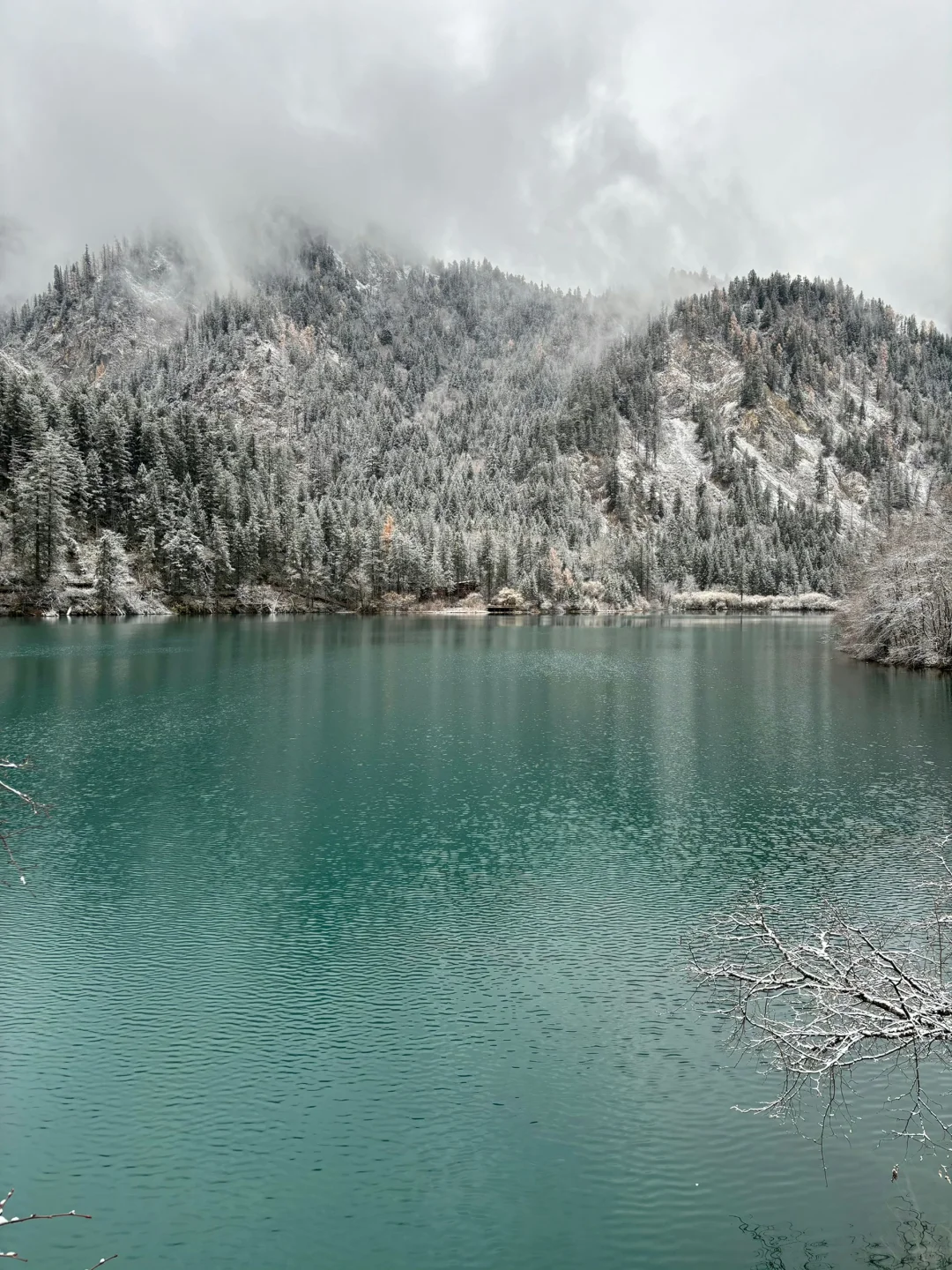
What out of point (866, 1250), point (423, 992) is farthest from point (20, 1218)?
point (423, 992)

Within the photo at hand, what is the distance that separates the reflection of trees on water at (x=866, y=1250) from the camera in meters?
9.46

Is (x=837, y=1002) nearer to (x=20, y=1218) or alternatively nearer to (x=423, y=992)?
(x=423, y=992)

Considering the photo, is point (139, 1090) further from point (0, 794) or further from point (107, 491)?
point (107, 491)

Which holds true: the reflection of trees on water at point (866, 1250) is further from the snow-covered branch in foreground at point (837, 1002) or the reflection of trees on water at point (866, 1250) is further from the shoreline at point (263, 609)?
the shoreline at point (263, 609)

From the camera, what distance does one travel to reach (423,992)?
16.2 m

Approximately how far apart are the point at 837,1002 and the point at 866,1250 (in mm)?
4917

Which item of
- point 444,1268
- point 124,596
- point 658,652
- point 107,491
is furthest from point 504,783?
point 107,491

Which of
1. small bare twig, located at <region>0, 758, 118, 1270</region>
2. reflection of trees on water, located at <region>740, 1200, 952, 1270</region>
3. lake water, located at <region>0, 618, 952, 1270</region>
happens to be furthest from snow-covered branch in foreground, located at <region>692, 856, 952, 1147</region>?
small bare twig, located at <region>0, 758, 118, 1270</region>

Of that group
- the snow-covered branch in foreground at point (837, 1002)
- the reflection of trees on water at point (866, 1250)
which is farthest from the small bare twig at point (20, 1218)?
the reflection of trees on water at point (866, 1250)

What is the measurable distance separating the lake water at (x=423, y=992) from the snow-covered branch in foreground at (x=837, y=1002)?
0.71 metres

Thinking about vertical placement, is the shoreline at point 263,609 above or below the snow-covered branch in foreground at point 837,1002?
above

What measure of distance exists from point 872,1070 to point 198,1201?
10668 millimetres

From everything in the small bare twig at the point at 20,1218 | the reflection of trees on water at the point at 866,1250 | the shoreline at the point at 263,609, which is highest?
the shoreline at the point at 263,609

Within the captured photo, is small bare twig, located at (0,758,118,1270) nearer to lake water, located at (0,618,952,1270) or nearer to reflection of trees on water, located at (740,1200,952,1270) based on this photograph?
lake water, located at (0,618,952,1270)
